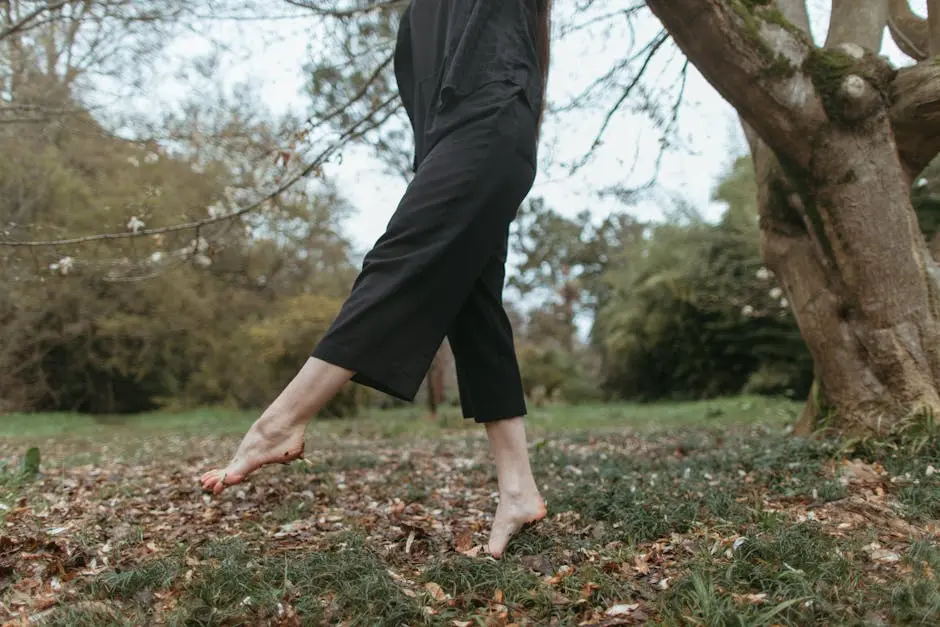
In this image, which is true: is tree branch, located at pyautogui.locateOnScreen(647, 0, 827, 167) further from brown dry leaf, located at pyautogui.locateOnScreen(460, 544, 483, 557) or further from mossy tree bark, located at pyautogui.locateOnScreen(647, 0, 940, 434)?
brown dry leaf, located at pyautogui.locateOnScreen(460, 544, 483, 557)

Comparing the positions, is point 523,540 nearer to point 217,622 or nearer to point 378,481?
point 217,622

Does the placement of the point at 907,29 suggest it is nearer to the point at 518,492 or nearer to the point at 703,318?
the point at 518,492

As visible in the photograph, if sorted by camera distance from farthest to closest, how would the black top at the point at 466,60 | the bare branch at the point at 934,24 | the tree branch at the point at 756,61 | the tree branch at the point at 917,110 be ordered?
the bare branch at the point at 934,24 < the tree branch at the point at 917,110 < the tree branch at the point at 756,61 < the black top at the point at 466,60

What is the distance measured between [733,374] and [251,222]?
36.9ft

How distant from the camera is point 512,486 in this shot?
2057 mm

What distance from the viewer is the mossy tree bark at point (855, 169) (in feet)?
8.61

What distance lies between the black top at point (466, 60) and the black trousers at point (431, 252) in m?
0.05

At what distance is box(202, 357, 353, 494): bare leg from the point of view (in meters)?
1.77

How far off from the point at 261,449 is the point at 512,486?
75 centimetres

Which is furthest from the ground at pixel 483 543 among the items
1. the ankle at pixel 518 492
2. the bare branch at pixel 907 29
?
the bare branch at pixel 907 29

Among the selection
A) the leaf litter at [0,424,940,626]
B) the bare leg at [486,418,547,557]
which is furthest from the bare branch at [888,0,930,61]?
the bare leg at [486,418,547,557]

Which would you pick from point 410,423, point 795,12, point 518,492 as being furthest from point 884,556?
point 410,423

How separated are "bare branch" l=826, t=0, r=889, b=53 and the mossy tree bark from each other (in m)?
0.27

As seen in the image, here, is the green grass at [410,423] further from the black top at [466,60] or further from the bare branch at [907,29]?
the black top at [466,60]
